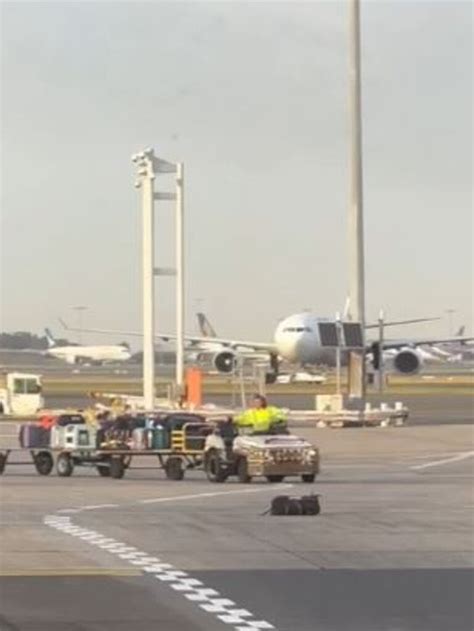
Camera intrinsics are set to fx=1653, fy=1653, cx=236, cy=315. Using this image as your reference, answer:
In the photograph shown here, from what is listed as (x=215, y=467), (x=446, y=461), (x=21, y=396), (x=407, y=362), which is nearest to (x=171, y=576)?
(x=215, y=467)

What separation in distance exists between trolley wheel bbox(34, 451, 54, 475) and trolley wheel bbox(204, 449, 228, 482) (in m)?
3.70

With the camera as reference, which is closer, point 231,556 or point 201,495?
point 231,556

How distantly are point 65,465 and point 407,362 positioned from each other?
4002 cm

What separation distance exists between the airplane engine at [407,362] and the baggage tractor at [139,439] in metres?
39.3

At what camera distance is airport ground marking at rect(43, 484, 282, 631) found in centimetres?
1223

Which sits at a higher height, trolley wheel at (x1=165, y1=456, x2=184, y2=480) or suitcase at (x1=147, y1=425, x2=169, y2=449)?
suitcase at (x1=147, y1=425, x2=169, y2=449)

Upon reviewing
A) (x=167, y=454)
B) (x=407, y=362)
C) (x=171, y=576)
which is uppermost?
(x=407, y=362)

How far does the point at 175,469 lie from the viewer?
1160 inches

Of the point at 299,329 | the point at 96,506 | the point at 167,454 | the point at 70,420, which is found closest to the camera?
the point at 96,506

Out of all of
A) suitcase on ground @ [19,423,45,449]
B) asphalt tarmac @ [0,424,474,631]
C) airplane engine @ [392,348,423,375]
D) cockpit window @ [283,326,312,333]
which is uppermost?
cockpit window @ [283,326,312,333]

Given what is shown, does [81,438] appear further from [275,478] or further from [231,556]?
[231,556]

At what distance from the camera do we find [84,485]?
2761cm

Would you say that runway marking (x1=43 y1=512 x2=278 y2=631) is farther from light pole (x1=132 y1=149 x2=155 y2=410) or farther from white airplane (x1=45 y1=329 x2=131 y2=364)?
white airplane (x1=45 y1=329 x2=131 y2=364)

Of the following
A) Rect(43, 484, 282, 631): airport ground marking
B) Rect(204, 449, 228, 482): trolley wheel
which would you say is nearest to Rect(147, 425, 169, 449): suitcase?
Rect(204, 449, 228, 482): trolley wheel
